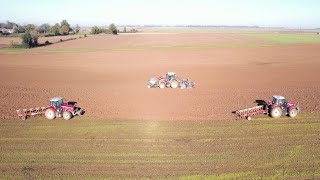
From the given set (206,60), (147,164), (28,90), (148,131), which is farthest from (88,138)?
(206,60)

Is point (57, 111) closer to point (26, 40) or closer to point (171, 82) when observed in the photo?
point (171, 82)

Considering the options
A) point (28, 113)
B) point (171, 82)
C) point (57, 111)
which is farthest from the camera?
point (171, 82)

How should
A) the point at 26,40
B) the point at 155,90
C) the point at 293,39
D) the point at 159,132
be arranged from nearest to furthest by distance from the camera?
1. the point at 159,132
2. the point at 155,90
3. the point at 26,40
4. the point at 293,39

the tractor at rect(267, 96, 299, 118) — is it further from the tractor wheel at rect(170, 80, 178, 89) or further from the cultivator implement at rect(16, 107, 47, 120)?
the cultivator implement at rect(16, 107, 47, 120)

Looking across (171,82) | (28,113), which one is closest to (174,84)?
(171,82)

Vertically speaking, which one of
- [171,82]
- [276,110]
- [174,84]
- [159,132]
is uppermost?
[171,82]

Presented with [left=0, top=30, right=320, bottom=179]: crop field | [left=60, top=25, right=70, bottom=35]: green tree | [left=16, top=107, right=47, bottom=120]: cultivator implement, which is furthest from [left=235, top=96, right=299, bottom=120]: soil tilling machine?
[left=60, top=25, right=70, bottom=35]: green tree

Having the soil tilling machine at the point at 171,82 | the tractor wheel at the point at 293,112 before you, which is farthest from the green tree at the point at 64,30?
the tractor wheel at the point at 293,112
